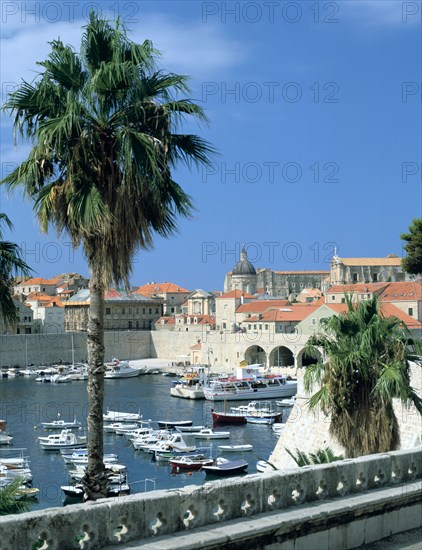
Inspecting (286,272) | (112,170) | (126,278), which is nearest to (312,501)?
(126,278)

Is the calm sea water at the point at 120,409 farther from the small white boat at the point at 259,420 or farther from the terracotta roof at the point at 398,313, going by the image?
the terracotta roof at the point at 398,313

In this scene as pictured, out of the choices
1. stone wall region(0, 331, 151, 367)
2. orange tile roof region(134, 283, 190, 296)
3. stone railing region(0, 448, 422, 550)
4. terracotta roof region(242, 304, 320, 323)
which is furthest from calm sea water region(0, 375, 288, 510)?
orange tile roof region(134, 283, 190, 296)

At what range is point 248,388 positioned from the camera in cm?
6312

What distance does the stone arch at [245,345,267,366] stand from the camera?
84.8 m

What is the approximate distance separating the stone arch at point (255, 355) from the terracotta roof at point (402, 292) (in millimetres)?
13561

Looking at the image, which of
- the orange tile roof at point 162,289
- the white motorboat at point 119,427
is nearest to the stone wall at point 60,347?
the orange tile roof at point 162,289

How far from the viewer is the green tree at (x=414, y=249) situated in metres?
56.8

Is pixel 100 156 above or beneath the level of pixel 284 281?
beneath

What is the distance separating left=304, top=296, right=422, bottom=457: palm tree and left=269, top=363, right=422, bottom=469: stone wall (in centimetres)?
525

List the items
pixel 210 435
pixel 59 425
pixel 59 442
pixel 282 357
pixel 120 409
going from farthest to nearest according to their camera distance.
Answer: pixel 282 357 → pixel 120 409 → pixel 59 425 → pixel 210 435 → pixel 59 442

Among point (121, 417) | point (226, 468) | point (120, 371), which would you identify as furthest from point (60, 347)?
point (226, 468)

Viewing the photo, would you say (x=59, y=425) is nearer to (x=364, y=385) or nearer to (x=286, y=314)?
(x=364, y=385)

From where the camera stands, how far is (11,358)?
3531 inches

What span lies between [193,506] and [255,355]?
79.5 m
